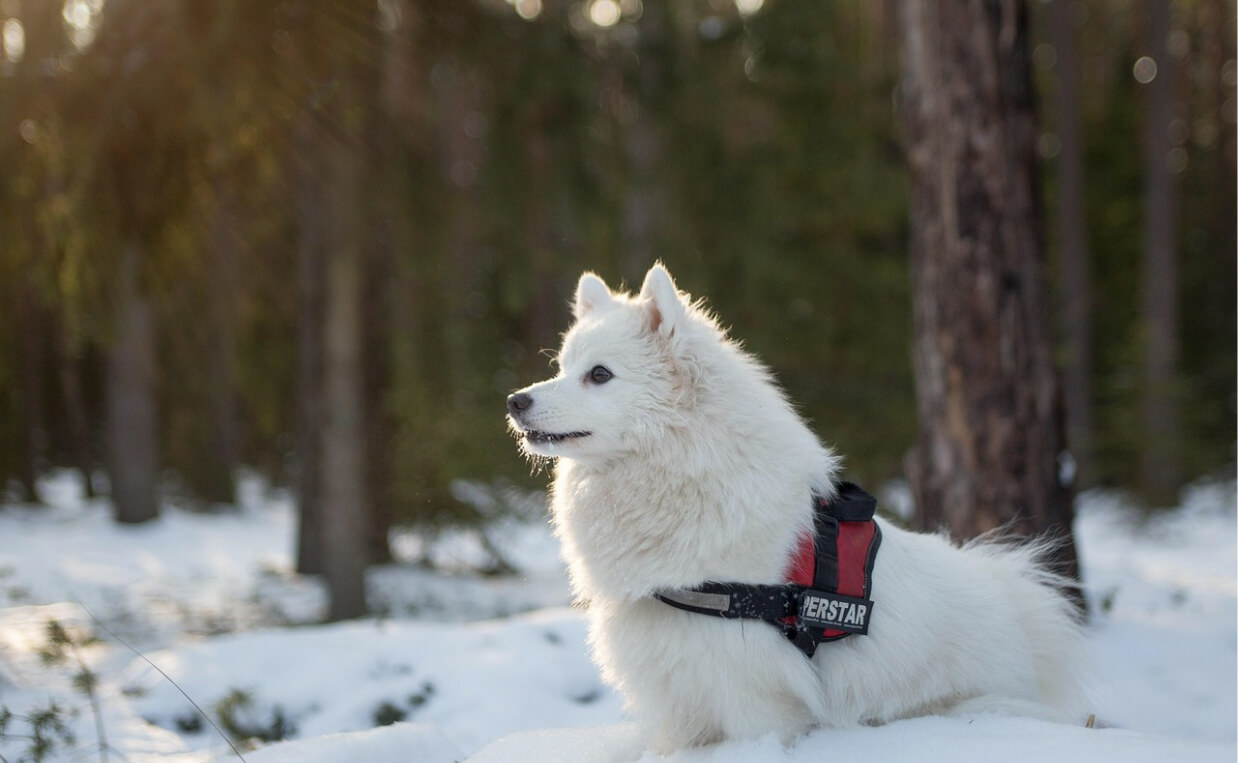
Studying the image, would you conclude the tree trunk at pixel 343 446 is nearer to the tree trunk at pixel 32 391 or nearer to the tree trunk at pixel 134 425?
the tree trunk at pixel 134 425

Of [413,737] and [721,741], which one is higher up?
[721,741]

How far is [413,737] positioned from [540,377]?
7659mm

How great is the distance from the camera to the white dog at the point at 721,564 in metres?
2.84

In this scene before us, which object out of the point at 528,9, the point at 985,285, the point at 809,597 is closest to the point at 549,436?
the point at 809,597

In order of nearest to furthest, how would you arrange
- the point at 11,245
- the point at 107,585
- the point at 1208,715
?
1. the point at 1208,715
2. the point at 11,245
3. the point at 107,585

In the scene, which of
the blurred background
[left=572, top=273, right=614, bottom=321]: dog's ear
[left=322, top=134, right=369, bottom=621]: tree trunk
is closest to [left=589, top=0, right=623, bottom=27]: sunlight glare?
the blurred background

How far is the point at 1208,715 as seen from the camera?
13.9 ft

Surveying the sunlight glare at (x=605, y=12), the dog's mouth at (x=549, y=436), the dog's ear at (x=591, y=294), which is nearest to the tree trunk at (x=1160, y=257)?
the sunlight glare at (x=605, y=12)

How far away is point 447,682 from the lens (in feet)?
14.6

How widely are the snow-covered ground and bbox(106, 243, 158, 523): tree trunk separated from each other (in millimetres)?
4289

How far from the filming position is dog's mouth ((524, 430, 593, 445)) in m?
3.07

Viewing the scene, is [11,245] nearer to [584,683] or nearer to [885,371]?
[584,683]

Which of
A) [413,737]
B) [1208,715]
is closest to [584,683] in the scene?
[413,737]

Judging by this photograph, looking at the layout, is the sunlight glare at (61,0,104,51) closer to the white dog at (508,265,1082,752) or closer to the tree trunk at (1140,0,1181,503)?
the white dog at (508,265,1082,752)
